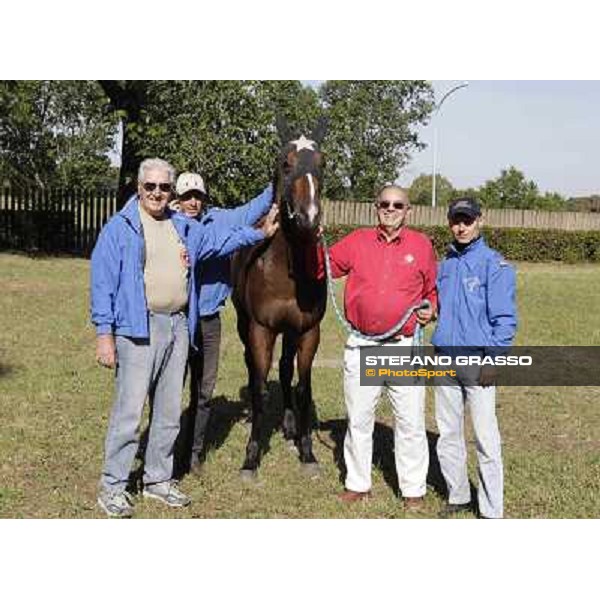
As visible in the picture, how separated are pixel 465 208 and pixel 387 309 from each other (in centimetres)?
72

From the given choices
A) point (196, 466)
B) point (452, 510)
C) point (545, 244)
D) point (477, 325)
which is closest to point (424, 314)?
point (477, 325)

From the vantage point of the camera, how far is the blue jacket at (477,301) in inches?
159

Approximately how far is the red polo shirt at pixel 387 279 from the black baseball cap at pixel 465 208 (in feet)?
0.97

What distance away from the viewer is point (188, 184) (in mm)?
4871

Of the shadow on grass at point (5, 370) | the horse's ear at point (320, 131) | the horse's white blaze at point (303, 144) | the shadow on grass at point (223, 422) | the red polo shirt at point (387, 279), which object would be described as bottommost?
the shadow on grass at point (223, 422)

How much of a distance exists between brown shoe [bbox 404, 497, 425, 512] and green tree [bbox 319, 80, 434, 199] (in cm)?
2973

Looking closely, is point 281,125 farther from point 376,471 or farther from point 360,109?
point 360,109

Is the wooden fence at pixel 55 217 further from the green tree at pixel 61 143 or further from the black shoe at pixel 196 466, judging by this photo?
the black shoe at pixel 196 466

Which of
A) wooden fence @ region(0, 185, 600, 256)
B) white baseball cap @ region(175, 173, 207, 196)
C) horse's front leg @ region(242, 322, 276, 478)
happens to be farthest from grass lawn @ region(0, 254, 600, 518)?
wooden fence @ region(0, 185, 600, 256)

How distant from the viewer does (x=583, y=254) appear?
2619 cm

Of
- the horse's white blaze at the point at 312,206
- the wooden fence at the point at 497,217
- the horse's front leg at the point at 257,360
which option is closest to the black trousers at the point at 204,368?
the horse's front leg at the point at 257,360

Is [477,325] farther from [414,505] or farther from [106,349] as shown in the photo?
[106,349]

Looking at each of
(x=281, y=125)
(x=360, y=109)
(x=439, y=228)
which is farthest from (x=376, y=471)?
(x=360, y=109)

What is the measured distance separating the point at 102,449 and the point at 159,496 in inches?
48.6
